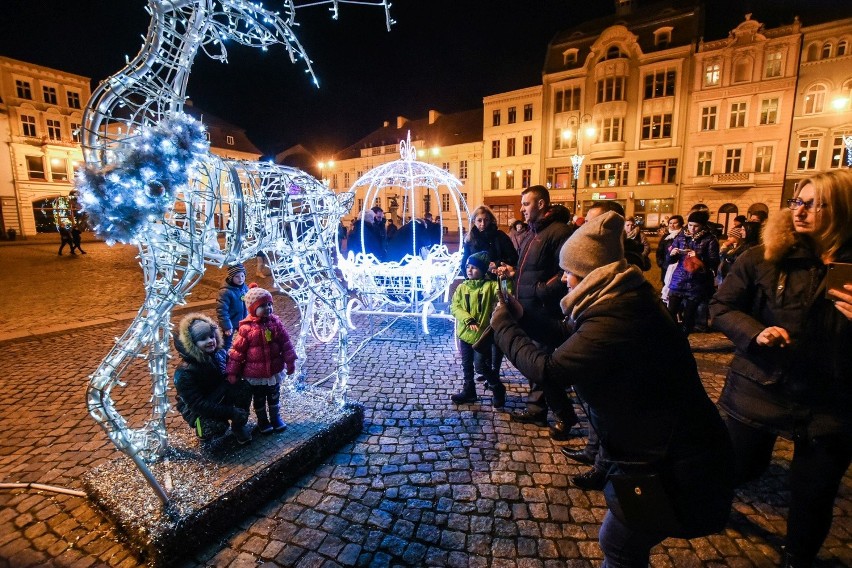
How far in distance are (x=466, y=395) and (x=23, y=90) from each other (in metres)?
37.8

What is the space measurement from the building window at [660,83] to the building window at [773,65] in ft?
14.6

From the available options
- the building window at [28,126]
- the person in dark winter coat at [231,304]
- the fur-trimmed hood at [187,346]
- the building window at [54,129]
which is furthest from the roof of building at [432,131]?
the fur-trimmed hood at [187,346]

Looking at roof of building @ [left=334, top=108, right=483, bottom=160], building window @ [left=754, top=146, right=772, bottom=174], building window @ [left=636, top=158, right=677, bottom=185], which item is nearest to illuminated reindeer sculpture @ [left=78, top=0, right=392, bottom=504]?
building window @ [left=636, top=158, right=677, bottom=185]

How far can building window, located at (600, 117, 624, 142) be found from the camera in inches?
1048

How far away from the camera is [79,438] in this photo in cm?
359

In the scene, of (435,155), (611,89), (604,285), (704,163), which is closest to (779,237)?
(604,285)

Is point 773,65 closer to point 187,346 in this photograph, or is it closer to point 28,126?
point 187,346

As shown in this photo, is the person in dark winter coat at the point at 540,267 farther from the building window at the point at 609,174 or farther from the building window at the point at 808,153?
the building window at the point at 808,153

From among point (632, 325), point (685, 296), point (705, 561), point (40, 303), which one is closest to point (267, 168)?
point (632, 325)

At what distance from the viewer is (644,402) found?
1630 mm

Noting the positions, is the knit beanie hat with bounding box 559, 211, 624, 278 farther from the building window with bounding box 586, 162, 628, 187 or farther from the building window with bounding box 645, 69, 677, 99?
the building window with bounding box 645, 69, 677, 99

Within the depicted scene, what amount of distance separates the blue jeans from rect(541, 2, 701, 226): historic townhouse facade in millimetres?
26024

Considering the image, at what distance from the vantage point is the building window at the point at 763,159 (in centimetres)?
2330

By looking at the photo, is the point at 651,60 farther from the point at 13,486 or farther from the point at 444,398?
the point at 13,486
